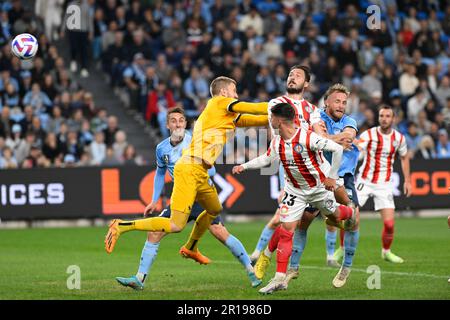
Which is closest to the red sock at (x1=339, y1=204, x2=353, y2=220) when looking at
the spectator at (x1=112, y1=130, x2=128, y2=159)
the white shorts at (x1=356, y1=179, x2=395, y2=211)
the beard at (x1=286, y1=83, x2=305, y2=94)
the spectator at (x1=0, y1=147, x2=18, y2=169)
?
the beard at (x1=286, y1=83, x2=305, y2=94)

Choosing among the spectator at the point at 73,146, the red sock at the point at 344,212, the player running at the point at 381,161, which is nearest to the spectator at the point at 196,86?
the spectator at the point at 73,146

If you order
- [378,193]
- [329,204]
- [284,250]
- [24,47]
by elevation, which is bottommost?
[378,193]

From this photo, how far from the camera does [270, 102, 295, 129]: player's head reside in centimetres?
1122

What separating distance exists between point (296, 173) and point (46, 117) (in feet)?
46.2

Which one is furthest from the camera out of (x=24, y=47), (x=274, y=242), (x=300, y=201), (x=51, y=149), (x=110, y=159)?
(x=110, y=159)

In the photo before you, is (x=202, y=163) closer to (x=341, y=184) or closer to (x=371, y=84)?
(x=341, y=184)

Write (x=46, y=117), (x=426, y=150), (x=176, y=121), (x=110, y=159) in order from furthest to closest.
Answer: (x=426, y=150) → (x=46, y=117) → (x=110, y=159) → (x=176, y=121)

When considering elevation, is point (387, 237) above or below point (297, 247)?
below

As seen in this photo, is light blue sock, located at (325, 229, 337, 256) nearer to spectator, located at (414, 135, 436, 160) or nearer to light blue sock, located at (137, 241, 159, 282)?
light blue sock, located at (137, 241, 159, 282)

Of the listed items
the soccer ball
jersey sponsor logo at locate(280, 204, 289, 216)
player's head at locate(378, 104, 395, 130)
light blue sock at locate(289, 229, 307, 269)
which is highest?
the soccer ball

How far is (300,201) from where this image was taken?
1157 centimetres

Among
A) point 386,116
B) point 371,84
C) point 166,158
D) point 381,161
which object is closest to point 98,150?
point 371,84

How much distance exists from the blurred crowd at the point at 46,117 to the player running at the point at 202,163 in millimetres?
11704
